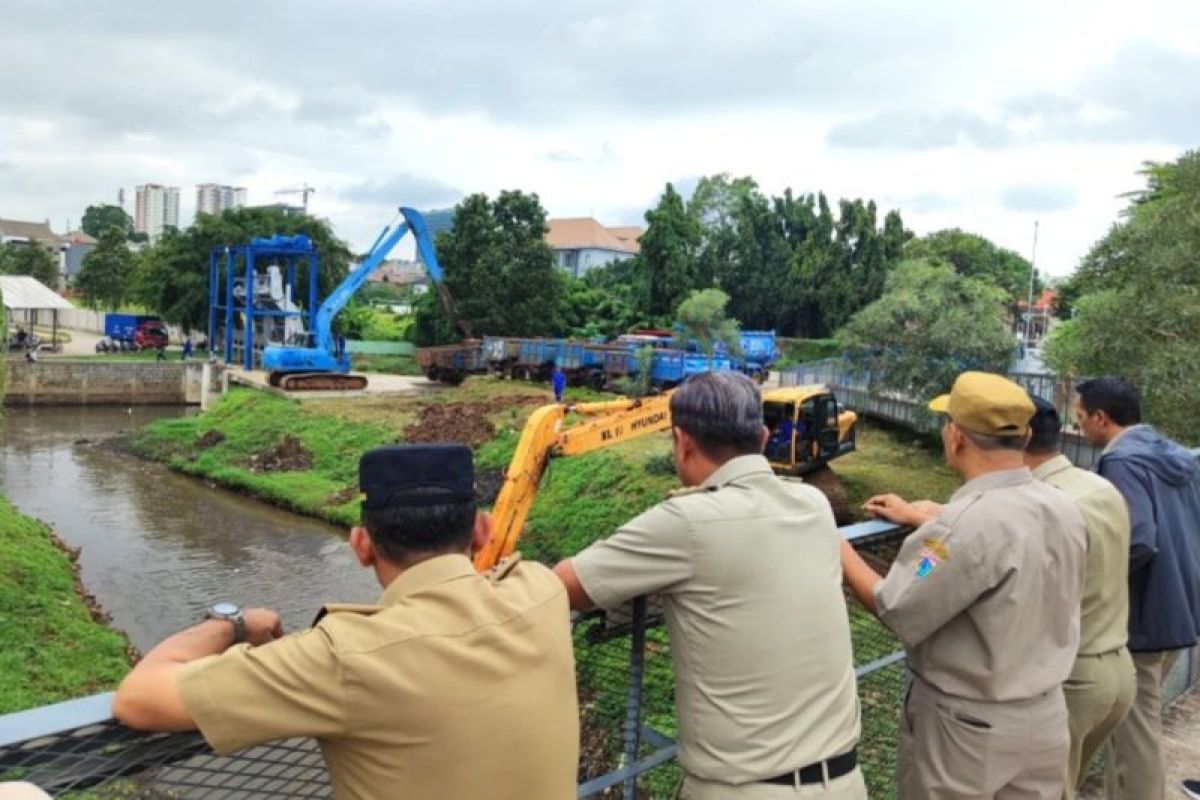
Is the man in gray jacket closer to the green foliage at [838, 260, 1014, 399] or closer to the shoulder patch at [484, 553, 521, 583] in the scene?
the shoulder patch at [484, 553, 521, 583]

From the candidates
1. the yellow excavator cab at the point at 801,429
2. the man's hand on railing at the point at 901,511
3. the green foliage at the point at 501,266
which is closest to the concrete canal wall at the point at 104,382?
the green foliage at the point at 501,266

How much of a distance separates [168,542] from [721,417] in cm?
1553

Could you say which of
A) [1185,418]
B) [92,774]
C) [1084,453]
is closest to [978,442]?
[92,774]

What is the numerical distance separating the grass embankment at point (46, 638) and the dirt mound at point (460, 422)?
8.93 metres

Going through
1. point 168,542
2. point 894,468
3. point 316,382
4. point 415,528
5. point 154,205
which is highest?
point 154,205

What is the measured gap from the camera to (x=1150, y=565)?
3094 mm

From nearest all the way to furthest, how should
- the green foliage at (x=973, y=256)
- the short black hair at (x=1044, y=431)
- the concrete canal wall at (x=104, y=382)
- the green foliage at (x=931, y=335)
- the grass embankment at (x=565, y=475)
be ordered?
the grass embankment at (x=565, y=475), the short black hair at (x=1044, y=431), the green foliage at (x=931, y=335), the concrete canal wall at (x=104, y=382), the green foliage at (x=973, y=256)

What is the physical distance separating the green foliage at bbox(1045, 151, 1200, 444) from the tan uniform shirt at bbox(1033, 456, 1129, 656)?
8.18 meters

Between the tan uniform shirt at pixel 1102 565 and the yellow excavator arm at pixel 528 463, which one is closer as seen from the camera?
the tan uniform shirt at pixel 1102 565

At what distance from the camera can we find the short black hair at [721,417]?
2.07 metres

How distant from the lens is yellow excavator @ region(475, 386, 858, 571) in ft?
31.0

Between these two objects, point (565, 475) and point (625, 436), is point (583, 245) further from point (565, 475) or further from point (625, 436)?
point (625, 436)

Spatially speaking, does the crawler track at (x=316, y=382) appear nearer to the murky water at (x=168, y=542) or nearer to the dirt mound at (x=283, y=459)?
the murky water at (x=168, y=542)

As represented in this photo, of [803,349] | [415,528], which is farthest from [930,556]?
[803,349]
